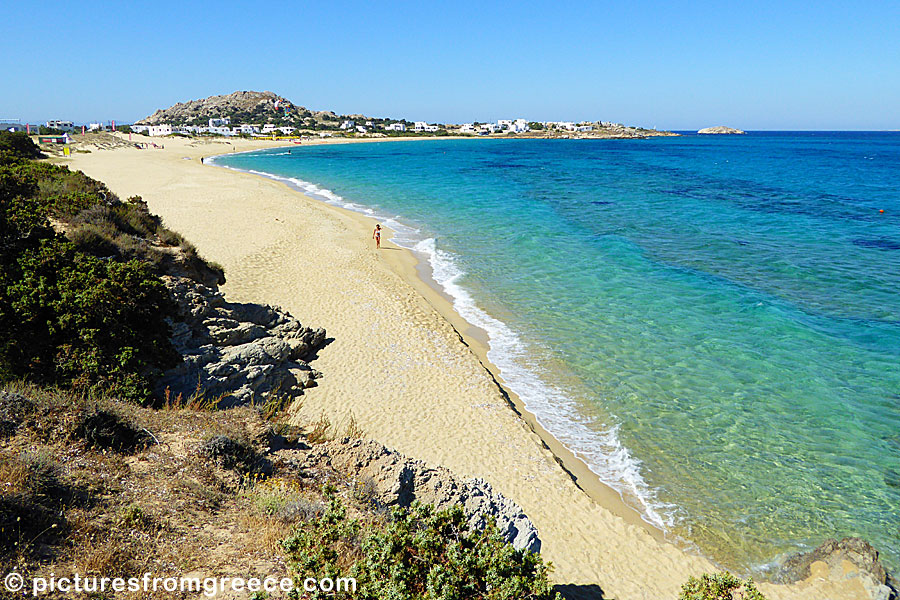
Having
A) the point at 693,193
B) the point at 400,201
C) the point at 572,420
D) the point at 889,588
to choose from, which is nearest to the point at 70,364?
the point at 572,420

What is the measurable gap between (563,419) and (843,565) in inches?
218

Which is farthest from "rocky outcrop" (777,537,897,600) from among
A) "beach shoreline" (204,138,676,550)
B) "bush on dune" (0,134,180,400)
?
"bush on dune" (0,134,180,400)

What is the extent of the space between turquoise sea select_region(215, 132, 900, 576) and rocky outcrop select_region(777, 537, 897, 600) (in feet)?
0.90

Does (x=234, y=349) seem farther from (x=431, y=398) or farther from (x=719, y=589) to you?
(x=719, y=589)

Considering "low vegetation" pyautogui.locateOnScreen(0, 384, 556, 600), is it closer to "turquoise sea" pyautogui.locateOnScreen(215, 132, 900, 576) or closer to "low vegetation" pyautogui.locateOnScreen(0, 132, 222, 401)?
"low vegetation" pyautogui.locateOnScreen(0, 132, 222, 401)

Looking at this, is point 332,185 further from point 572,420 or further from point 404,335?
point 572,420

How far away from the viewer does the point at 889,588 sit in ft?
25.5

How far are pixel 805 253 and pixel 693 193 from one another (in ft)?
73.7

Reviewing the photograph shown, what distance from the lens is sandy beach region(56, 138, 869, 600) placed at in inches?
318

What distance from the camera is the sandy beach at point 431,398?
8.07m

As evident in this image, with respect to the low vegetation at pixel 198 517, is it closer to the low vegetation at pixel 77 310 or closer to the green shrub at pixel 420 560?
the green shrub at pixel 420 560

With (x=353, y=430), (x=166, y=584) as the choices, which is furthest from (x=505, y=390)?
(x=166, y=584)

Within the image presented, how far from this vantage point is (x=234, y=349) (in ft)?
35.4

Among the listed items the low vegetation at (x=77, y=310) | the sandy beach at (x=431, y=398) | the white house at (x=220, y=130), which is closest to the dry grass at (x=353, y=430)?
the sandy beach at (x=431, y=398)
